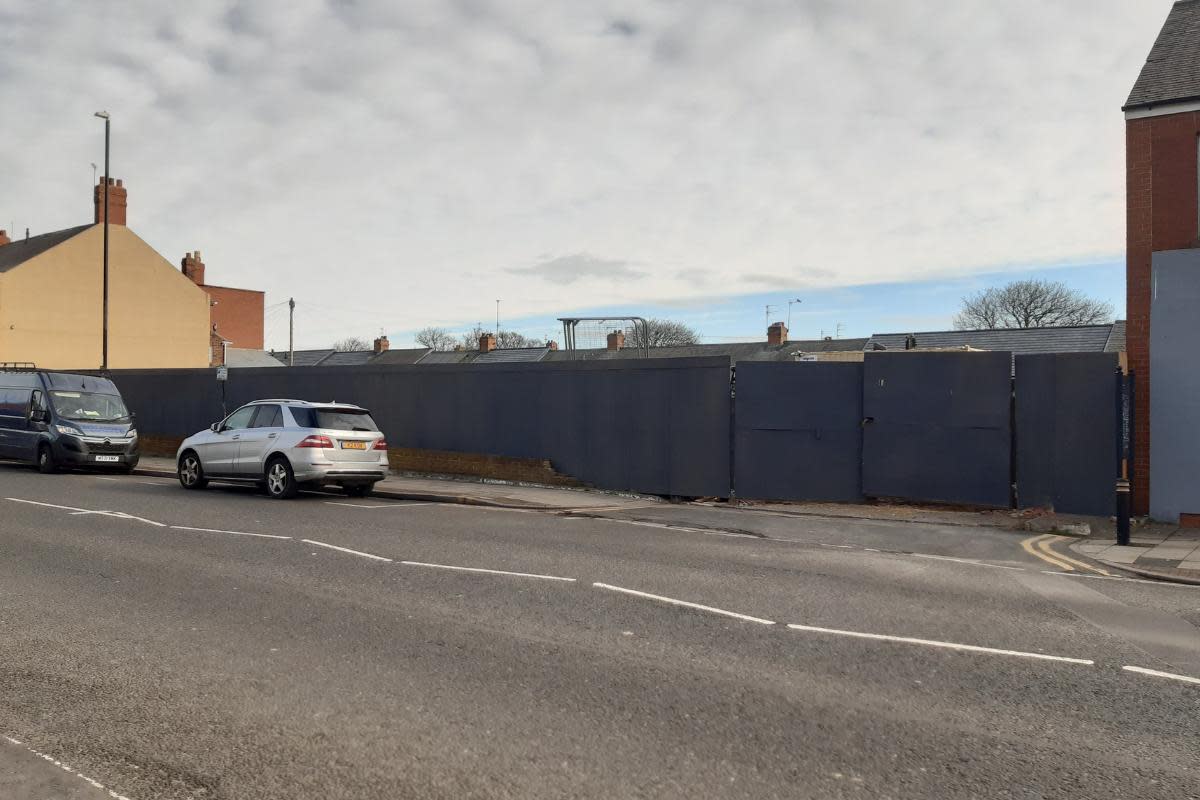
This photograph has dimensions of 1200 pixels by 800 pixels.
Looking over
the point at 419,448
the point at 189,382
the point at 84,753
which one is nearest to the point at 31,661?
the point at 84,753

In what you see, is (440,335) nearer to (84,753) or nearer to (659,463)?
(659,463)

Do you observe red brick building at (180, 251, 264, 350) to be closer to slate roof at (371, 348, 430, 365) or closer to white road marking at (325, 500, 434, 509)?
slate roof at (371, 348, 430, 365)

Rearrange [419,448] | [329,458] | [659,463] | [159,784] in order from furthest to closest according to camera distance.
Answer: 1. [419,448]
2. [659,463]
3. [329,458]
4. [159,784]

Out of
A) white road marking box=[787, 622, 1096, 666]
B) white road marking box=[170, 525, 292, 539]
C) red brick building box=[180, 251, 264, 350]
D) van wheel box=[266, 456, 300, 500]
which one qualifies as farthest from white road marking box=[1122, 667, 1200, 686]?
red brick building box=[180, 251, 264, 350]

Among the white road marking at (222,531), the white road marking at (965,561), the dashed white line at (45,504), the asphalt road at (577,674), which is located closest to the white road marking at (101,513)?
the dashed white line at (45,504)

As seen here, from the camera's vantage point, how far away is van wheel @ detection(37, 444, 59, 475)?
794 inches

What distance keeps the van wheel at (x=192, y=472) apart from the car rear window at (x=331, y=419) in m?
2.72

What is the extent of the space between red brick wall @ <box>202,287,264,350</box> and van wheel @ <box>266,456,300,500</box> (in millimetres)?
59679

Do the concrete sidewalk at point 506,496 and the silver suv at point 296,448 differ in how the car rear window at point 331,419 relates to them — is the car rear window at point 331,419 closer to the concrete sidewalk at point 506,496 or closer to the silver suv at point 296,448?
the silver suv at point 296,448

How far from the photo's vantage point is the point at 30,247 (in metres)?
41.7

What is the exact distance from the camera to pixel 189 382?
26156 millimetres

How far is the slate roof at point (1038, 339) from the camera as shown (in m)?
36.9

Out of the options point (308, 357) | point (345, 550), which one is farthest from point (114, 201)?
point (345, 550)

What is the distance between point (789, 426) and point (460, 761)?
39.6 ft
